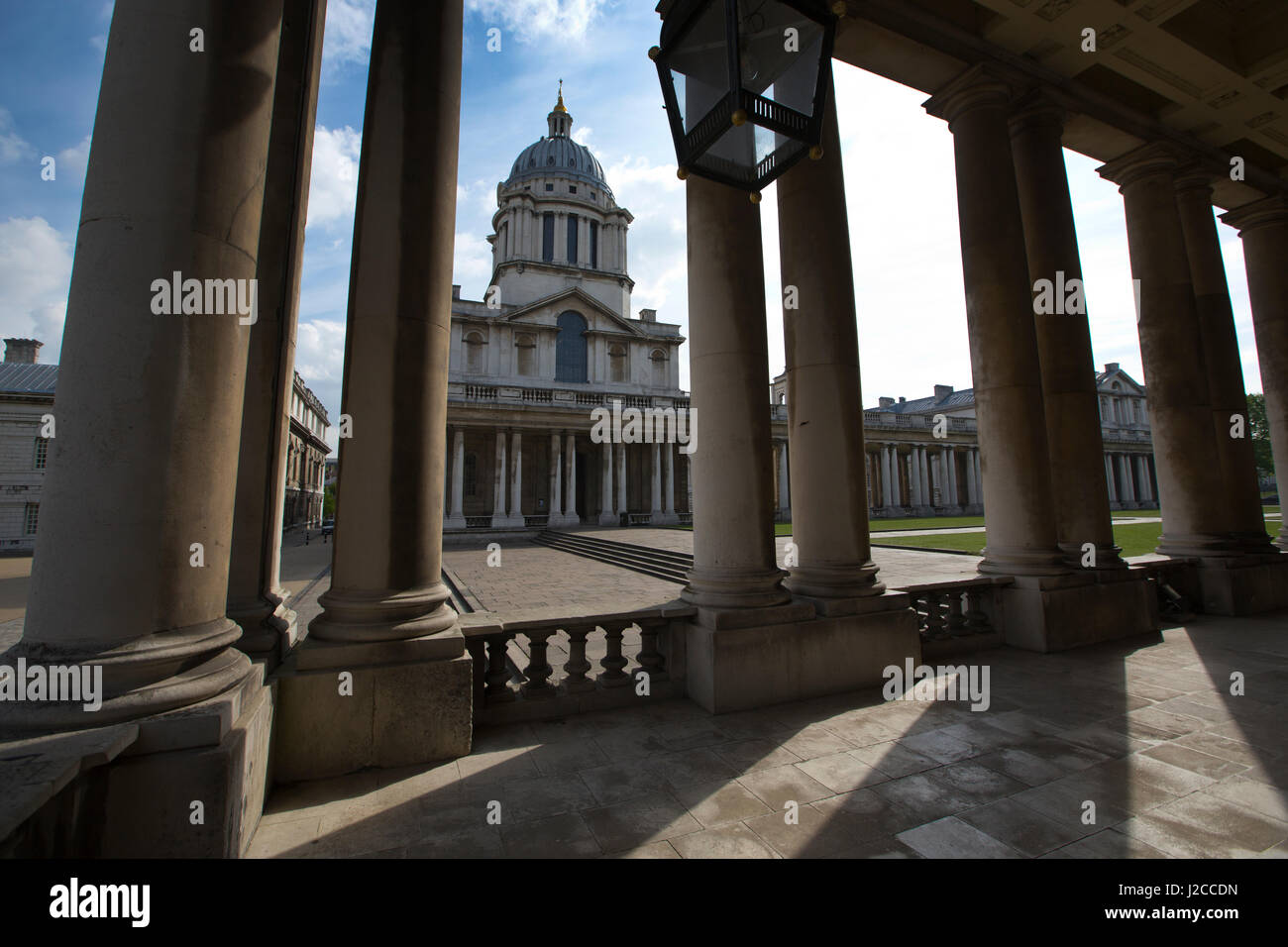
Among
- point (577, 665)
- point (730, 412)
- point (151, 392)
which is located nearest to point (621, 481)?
point (730, 412)

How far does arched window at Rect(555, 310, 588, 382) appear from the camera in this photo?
184ft

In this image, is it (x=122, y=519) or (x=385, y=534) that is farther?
(x=385, y=534)

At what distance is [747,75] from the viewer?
15.9ft

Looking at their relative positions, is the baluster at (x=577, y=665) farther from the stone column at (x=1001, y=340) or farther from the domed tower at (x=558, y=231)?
the domed tower at (x=558, y=231)

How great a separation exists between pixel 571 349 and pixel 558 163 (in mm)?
27684

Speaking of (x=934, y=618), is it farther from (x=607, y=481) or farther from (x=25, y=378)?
(x=25, y=378)

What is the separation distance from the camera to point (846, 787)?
170 inches

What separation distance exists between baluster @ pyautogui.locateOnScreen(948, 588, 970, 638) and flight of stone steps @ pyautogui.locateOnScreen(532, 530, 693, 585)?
868 cm

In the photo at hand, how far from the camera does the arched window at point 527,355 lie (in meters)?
54.2

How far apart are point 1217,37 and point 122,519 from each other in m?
17.0

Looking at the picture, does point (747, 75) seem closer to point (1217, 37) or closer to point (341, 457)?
point (341, 457)

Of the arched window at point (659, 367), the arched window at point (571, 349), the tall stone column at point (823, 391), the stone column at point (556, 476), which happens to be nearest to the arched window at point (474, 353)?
the arched window at point (571, 349)

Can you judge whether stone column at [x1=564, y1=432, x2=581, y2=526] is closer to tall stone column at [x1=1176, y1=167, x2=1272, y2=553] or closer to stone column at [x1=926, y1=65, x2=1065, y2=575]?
tall stone column at [x1=1176, y1=167, x2=1272, y2=553]
